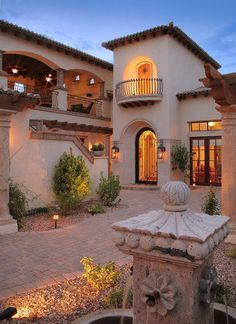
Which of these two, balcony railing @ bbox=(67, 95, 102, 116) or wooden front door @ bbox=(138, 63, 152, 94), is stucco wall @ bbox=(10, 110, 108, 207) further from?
balcony railing @ bbox=(67, 95, 102, 116)

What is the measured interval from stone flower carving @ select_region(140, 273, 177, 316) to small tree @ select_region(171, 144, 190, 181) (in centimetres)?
1473

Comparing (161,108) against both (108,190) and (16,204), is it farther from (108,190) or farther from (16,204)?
(16,204)

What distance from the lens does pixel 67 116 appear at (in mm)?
17109

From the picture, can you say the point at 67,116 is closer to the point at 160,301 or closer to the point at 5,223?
the point at 5,223

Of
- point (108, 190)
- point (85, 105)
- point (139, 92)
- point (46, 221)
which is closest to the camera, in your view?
point (46, 221)

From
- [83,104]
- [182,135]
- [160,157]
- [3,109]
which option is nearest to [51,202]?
[3,109]

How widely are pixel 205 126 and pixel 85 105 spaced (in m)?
8.26

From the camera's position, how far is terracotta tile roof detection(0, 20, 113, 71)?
45.8 feet

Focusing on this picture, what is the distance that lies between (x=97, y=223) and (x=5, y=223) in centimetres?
232

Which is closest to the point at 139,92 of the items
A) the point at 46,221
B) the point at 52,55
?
the point at 52,55

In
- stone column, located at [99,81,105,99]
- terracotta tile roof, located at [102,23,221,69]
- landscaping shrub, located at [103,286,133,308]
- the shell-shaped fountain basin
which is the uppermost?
terracotta tile roof, located at [102,23,221,69]

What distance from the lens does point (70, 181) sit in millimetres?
9594

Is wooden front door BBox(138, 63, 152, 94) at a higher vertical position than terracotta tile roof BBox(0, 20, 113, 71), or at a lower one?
lower

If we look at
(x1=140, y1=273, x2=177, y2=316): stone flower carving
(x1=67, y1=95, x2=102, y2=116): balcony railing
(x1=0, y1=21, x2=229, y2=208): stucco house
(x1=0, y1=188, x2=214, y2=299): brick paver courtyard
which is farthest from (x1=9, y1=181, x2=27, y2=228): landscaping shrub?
(x1=67, y1=95, x2=102, y2=116): balcony railing
